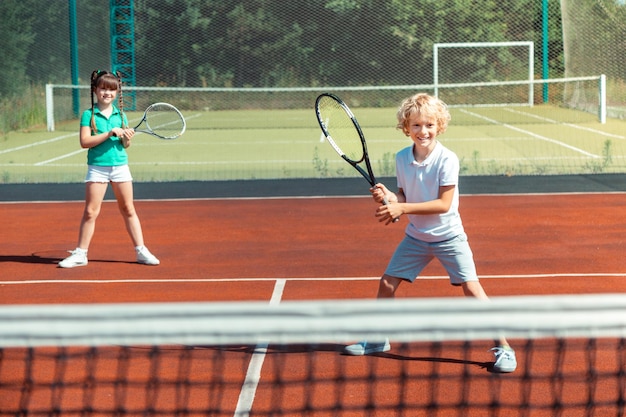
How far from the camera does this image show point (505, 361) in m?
4.95

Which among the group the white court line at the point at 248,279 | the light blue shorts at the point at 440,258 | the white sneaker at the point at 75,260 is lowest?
the white court line at the point at 248,279

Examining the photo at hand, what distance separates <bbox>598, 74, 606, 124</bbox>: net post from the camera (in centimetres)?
1519

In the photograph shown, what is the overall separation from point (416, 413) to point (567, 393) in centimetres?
74

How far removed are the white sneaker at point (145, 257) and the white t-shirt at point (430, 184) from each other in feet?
9.95

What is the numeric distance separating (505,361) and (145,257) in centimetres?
356

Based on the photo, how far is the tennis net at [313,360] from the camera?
10.3 feet

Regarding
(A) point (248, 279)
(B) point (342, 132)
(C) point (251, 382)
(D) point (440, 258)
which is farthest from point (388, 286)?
(A) point (248, 279)

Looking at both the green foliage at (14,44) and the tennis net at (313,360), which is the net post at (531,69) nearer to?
the green foliage at (14,44)

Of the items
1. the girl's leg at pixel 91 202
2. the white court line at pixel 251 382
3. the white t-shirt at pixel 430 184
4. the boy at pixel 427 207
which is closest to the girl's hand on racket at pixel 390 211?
the boy at pixel 427 207

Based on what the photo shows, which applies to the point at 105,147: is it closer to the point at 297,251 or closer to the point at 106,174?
the point at 106,174

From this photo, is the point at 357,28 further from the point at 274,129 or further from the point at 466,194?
the point at 466,194

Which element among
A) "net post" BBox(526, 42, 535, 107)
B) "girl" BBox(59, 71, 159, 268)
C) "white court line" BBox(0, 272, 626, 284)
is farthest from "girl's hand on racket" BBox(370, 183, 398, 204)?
"net post" BBox(526, 42, 535, 107)

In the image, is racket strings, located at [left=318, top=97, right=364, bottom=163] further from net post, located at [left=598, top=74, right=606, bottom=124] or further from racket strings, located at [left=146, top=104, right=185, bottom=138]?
racket strings, located at [left=146, top=104, right=185, bottom=138]

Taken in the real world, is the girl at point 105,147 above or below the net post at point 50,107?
below
